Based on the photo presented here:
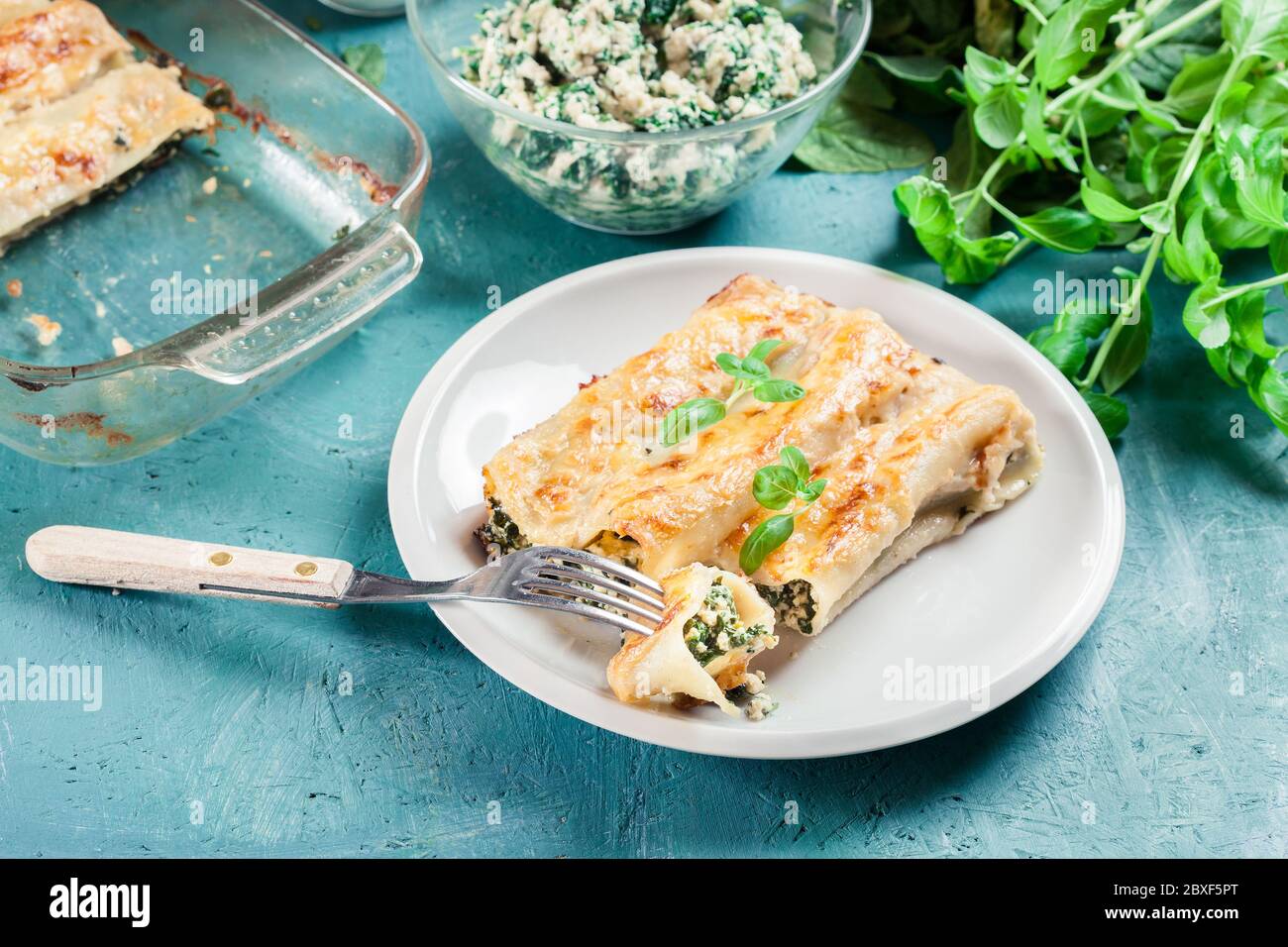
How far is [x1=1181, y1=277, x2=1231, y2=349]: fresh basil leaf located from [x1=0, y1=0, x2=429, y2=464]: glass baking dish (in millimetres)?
1659

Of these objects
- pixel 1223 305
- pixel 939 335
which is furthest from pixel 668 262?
pixel 1223 305

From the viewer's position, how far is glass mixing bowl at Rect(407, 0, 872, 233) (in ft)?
9.09

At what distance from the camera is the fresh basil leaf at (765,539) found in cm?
217

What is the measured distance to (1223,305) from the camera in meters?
2.62

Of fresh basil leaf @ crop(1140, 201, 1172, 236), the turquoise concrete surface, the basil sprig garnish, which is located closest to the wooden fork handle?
the turquoise concrete surface

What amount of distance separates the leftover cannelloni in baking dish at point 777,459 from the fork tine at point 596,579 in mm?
91

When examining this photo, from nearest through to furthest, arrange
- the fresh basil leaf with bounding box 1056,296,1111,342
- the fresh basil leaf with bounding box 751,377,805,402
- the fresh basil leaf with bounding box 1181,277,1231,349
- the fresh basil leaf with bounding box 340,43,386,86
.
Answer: the fresh basil leaf with bounding box 751,377,805,402 < the fresh basil leaf with bounding box 1181,277,1231,349 < the fresh basil leaf with bounding box 1056,296,1111,342 < the fresh basil leaf with bounding box 340,43,386,86

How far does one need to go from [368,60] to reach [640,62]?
1071mm

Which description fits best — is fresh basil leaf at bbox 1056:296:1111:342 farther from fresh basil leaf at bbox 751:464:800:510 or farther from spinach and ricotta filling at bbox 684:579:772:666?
spinach and ricotta filling at bbox 684:579:772:666

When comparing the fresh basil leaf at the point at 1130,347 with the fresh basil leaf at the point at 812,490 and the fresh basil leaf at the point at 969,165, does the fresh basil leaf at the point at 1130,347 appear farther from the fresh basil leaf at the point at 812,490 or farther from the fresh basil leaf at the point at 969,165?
the fresh basil leaf at the point at 812,490

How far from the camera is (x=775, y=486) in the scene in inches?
85.7

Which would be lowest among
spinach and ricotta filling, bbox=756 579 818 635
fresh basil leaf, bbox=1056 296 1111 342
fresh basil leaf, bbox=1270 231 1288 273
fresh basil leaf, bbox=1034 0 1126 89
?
spinach and ricotta filling, bbox=756 579 818 635

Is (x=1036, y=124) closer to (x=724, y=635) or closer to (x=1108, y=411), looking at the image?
(x=1108, y=411)

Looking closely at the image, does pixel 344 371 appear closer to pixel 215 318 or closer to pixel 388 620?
pixel 215 318
